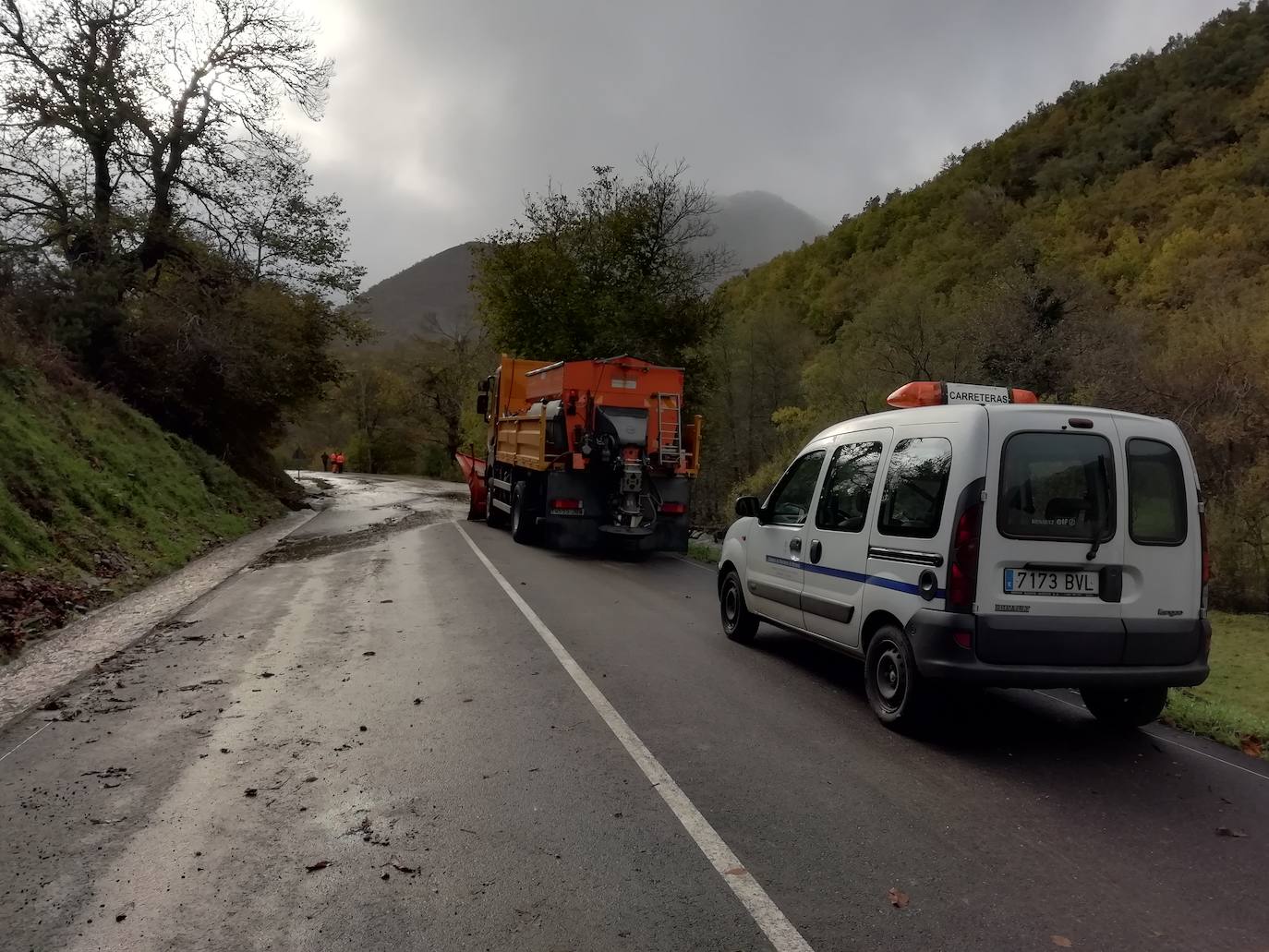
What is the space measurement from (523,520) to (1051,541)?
40.1 ft

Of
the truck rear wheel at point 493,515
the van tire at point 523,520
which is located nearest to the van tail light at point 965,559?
the van tire at point 523,520

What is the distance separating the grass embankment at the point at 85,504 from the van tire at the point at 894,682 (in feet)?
23.0

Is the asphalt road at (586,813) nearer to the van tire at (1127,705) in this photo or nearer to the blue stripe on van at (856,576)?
the van tire at (1127,705)

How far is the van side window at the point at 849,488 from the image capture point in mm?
6000

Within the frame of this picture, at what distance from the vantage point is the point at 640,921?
3.13 m

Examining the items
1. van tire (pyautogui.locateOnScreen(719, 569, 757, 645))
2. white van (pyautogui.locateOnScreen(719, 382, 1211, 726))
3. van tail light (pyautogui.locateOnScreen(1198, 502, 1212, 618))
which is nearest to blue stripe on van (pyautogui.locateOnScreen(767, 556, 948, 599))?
white van (pyautogui.locateOnScreen(719, 382, 1211, 726))

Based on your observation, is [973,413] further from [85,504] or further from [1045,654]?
[85,504]

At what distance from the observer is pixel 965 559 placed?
4.95 meters

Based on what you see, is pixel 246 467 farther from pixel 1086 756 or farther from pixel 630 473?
pixel 1086 756

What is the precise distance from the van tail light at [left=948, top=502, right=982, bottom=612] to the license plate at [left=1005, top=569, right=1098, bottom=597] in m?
0.21

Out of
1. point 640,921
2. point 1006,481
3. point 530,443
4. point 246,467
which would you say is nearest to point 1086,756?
point 1006,481

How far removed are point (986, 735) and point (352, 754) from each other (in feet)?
12.7

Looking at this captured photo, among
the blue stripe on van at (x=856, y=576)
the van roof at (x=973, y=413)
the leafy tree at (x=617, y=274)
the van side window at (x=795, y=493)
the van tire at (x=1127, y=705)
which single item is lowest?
the van tire at (x=1127, y=705)

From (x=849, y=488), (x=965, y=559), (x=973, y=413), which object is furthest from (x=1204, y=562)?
(x=849, y=488)
